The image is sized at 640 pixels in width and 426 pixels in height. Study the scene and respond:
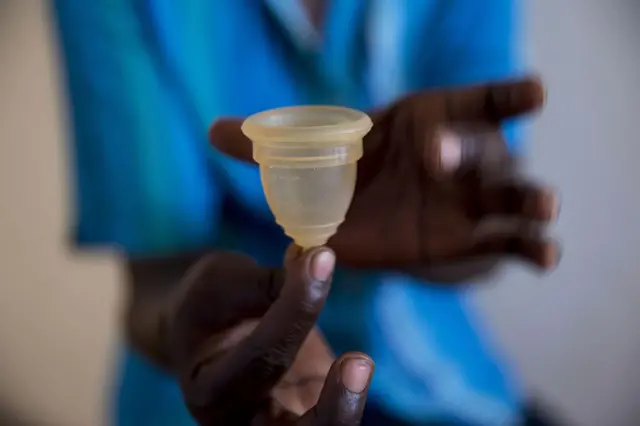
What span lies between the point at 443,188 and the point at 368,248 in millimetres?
64

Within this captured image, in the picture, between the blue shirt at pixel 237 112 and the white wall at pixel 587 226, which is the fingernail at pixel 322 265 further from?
the white wall at pixel 587 226

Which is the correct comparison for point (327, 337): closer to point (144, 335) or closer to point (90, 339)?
point (144, 335)

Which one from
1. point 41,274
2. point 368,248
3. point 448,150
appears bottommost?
point 41,274

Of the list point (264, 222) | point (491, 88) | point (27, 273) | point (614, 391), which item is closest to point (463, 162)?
point (491, 88)

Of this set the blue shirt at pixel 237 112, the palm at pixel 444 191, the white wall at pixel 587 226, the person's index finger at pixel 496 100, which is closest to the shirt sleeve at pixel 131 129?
the blue shirt at pixel 237 112

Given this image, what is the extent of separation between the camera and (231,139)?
0.95 feet

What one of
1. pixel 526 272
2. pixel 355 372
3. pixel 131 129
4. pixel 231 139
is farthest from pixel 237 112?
pixel 526 272

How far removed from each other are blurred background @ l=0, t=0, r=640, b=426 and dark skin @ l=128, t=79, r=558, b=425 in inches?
12.1

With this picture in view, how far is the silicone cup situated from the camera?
220 mm

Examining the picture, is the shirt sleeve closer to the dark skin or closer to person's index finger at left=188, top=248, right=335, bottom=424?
the dark skin

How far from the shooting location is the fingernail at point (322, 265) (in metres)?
0.23

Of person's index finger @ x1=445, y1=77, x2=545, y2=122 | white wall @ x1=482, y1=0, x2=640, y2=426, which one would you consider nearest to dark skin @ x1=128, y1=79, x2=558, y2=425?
person's index finger @ x1=445, y1=77, x2=545, y2=122

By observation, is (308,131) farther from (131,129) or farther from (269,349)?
(131,129)

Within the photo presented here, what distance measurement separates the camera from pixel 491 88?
31 cm
